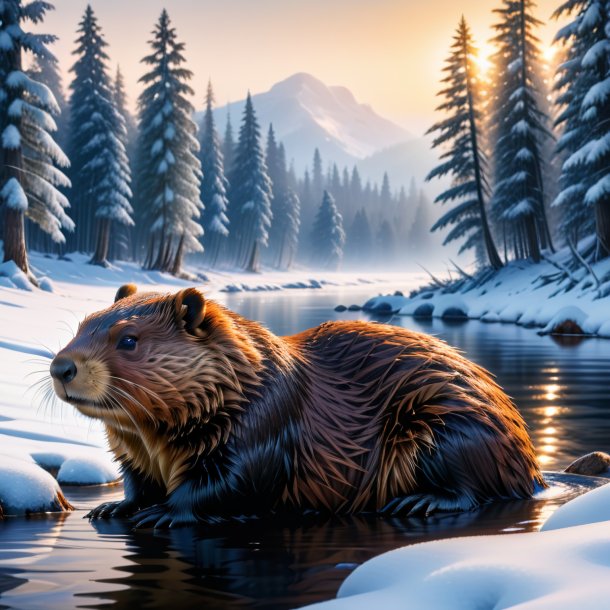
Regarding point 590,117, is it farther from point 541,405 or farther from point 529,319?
point 541,405

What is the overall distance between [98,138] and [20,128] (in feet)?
67.0

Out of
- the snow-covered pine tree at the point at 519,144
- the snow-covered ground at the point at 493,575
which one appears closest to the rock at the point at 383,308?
the snow-covered pine tree at the point at 519,144

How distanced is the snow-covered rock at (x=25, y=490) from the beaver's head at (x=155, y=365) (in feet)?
2.35

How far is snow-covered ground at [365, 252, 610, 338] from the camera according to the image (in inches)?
928

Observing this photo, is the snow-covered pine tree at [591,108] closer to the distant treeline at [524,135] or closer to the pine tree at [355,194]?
the distant treeline at [524,135]

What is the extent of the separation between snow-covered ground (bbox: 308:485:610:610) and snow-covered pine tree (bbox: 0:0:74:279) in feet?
82.8

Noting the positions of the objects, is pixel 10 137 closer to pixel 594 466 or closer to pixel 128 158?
pixel 594 466

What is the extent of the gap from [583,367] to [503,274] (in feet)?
72.9

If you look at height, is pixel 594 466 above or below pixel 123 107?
below

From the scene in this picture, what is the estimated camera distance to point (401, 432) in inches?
199

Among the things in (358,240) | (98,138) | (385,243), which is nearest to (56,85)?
(98,138)

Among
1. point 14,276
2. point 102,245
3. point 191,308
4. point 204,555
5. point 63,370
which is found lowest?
point 204,555

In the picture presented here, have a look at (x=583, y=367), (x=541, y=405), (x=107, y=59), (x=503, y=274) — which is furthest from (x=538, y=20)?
(x=541, y=405)

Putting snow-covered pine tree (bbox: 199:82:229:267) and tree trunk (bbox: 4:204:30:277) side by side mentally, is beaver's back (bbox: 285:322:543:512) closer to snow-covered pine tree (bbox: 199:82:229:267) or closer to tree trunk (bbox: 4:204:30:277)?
tree trunk (bbox: 4:204:30:277)
